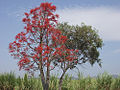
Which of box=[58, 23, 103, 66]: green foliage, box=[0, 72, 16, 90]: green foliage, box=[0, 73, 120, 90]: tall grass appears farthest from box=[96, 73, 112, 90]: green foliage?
box=[58, 23, 103, 66]: green foliage

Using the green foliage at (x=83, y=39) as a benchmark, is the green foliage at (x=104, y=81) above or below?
below

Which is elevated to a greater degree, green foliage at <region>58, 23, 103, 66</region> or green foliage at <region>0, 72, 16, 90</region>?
green foliage at <region>58, 23, 103, 66</region>

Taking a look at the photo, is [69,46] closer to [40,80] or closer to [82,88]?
[40,80]

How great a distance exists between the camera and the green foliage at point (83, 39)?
3027cm

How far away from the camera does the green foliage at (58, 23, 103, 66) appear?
99.3 ft

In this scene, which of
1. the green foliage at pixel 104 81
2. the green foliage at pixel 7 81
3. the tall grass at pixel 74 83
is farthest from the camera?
the green foliage at pixel 7 81

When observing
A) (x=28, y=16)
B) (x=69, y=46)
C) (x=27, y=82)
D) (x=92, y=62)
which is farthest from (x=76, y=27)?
(x=27, y=82)

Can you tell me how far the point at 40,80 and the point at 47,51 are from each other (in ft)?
7.61

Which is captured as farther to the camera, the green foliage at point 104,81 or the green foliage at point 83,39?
the green foliage at point 83,39

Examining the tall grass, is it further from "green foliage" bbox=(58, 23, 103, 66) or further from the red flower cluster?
"green foliage" bbox=(58, 23, 103, 66)

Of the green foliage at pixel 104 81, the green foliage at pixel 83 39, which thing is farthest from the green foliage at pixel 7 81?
the green foliage at pixel 83 39

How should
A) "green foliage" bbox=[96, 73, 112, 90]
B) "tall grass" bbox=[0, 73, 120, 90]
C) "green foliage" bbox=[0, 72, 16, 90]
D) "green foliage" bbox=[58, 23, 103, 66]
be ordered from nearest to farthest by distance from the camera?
1. "tall grass" bbox=[0, 73, 120, 90]
2. "green foliage" bbox=[96, 73, 112, 90]
3. "green foliage" bbox=[0, 72, 16, 90]
4. "green foliage" bbox=[58, 23, 103, 66]

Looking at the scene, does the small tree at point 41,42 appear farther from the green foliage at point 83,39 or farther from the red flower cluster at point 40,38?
the green foliage at point 83,39

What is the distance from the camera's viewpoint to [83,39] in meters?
30.3
